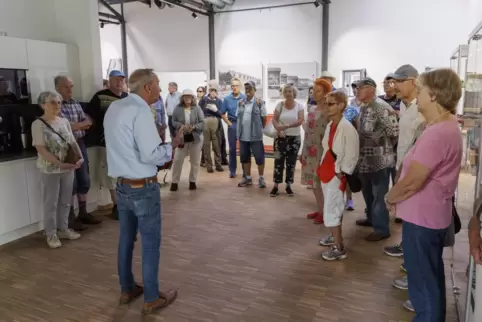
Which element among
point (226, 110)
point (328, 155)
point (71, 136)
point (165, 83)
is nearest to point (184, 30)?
point (165, 83)

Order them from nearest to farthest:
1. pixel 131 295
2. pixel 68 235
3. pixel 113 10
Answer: pixel 131 295 < pixel 68 235 < pixel 113 10

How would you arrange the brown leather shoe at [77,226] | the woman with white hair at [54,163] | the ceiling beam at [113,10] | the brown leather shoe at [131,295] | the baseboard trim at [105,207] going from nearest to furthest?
the brown leather shoe at [131,295] < the woman with white hair at [54,163] < the brown leather shoe at [77,226] < the baseboard trim at [105,207] < the ceiling beam at [113,10]

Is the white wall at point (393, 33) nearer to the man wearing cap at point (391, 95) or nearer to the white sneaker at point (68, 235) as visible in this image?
the man wearing cap at point (391, 95)

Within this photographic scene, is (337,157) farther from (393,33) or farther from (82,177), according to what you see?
(393,33)

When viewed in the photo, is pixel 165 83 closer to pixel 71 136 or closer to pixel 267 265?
pixel 71 136

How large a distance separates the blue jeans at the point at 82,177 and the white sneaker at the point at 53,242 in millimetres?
580

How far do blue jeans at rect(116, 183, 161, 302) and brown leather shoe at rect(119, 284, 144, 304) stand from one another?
0.65ft

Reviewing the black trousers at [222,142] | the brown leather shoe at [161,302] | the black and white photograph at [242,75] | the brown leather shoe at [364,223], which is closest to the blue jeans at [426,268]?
the brown leather shoe at [161,302]

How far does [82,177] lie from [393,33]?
682 cm

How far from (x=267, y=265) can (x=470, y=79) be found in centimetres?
219

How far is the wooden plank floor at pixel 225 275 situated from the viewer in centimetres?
284

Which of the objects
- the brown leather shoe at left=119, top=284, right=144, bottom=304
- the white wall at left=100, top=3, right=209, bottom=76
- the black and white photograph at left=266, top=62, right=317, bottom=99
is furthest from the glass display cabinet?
the white wall at left=100, top=3, right=209, bottom=76

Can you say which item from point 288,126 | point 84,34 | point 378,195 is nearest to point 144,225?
point 378,195

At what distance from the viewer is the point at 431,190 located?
2025mm
